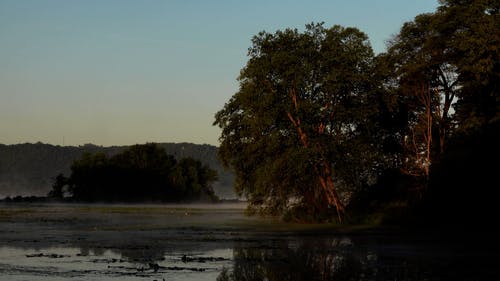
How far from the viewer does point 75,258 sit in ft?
106

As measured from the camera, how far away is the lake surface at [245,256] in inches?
1057

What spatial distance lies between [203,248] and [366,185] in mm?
32296

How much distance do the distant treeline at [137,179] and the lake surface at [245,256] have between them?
12789 cm

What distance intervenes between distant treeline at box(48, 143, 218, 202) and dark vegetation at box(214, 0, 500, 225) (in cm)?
11016

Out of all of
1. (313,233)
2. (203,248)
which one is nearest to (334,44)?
(313,233)

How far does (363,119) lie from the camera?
211 feet

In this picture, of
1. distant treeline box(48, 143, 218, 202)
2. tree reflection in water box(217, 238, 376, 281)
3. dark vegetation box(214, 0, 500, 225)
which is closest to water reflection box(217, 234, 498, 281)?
tree reflection in water box(217, 238, 376, 281)

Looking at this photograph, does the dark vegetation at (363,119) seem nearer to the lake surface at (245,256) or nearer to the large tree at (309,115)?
the large tree at (309,115)

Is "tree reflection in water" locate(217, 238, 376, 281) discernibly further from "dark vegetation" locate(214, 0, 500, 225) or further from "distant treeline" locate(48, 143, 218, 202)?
"distant treeline" locate(48, 143, 218, 202)

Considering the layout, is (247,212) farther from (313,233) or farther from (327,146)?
(313,233)

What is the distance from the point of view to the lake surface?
88.1 feet

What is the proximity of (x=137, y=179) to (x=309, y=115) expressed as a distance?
12073 centimetres

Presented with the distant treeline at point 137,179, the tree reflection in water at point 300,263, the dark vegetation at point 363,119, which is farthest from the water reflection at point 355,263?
the distant treeline at point 137,179

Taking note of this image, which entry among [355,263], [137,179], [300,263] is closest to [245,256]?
[300,263]
